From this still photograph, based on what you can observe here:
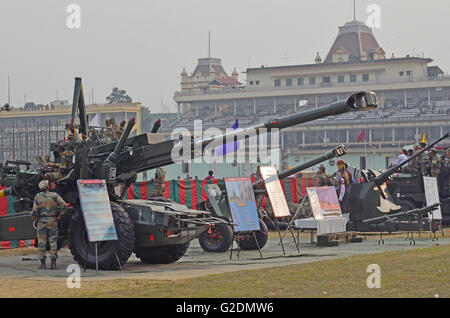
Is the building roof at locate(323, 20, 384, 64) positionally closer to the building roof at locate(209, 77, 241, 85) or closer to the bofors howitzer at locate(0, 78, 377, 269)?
the building roof at locate(209, 77, 241, 85)

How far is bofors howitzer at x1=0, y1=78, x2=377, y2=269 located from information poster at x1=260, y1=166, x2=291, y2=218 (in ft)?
6.86

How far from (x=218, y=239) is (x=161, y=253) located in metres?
2.73

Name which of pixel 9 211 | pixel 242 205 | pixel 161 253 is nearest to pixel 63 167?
pixel 161 253

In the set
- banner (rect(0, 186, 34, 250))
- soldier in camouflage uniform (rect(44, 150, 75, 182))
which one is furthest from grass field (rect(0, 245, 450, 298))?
banner (rect(0, 186, 34, 250))

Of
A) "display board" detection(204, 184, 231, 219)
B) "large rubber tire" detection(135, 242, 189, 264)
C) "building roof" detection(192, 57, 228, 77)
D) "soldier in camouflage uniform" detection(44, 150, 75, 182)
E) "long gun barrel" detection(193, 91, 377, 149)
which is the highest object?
"building roof" detection(192, 57, 228, 77)

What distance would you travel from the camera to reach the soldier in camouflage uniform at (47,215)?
17.1 m

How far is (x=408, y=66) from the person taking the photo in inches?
5030

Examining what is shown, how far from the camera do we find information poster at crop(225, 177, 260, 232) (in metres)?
18.9

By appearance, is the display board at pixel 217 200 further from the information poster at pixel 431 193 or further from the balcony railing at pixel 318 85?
the balcony railing at pixel 318 85

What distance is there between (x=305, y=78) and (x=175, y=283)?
120806 mm
